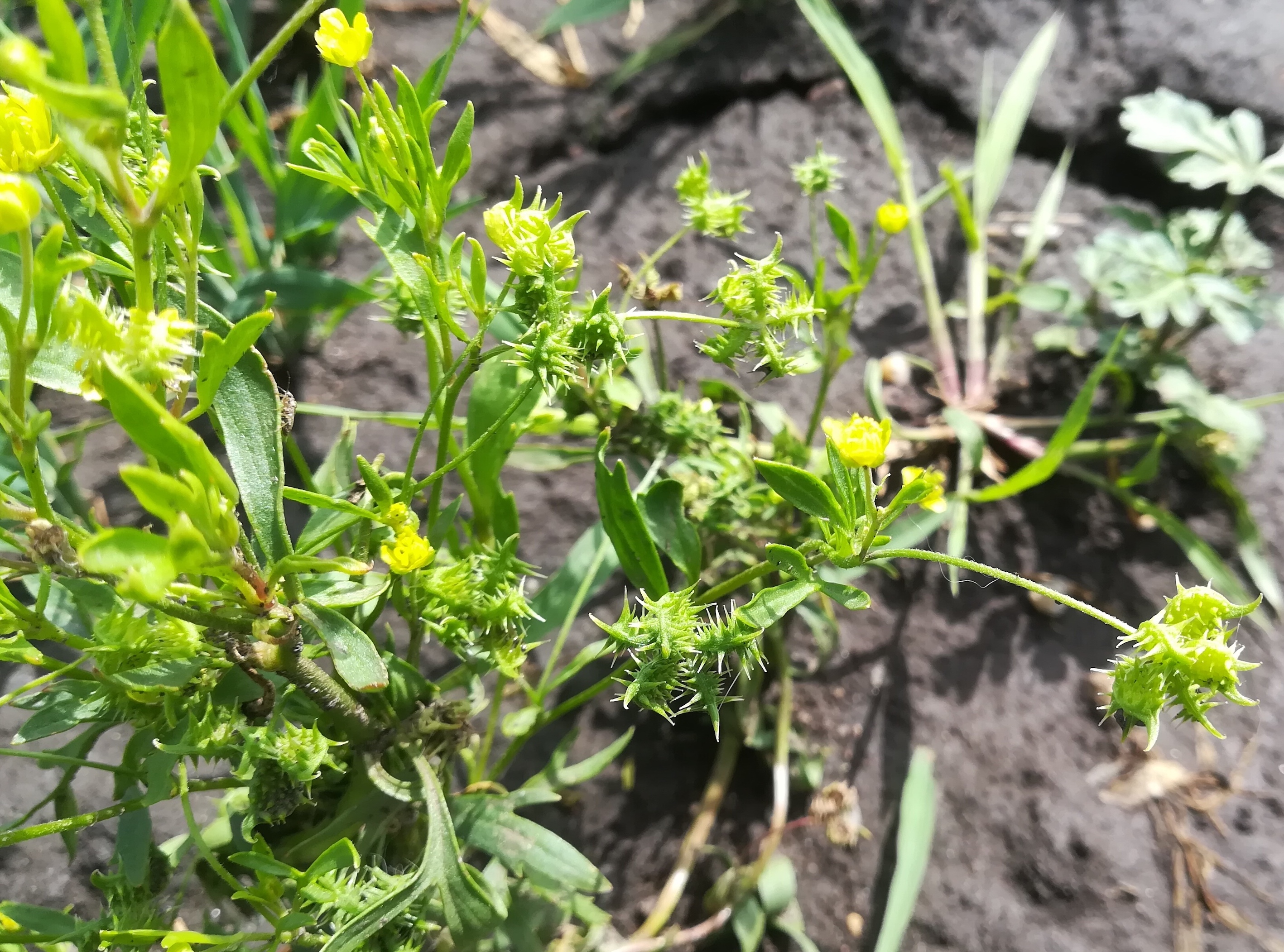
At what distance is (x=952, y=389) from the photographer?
119 cm

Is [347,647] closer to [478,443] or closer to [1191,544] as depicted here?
[478,443]

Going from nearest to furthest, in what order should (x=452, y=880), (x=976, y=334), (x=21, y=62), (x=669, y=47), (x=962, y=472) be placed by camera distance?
1. (x=21, y=62)
2. (x=452, y=880)
3. (x=962, y=472)
4. (x=976, y=334)
5. (x=669, y=47)

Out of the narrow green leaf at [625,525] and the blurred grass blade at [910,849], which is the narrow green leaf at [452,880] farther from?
the blurred grass blade at [910,849]

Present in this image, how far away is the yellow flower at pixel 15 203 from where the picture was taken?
12.9 inches

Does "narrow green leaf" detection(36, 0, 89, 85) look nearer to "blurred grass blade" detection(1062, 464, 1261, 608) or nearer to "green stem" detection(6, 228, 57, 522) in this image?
"green stem" detection(6, 228, 57, 522)

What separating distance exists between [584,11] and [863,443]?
3.30 feet

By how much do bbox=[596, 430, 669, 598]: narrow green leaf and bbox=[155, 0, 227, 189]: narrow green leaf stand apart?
1.11 ft

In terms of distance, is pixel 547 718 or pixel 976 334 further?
pixel 976 334

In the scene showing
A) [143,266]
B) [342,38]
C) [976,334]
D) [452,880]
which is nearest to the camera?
[143,266]

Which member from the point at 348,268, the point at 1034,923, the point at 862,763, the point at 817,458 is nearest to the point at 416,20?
the point at 348,268

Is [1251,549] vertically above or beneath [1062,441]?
beneath

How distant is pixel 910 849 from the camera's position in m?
0.94

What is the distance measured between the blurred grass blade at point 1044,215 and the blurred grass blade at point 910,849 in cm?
72

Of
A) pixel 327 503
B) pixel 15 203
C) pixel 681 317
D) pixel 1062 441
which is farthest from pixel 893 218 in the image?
pixel 15 203
